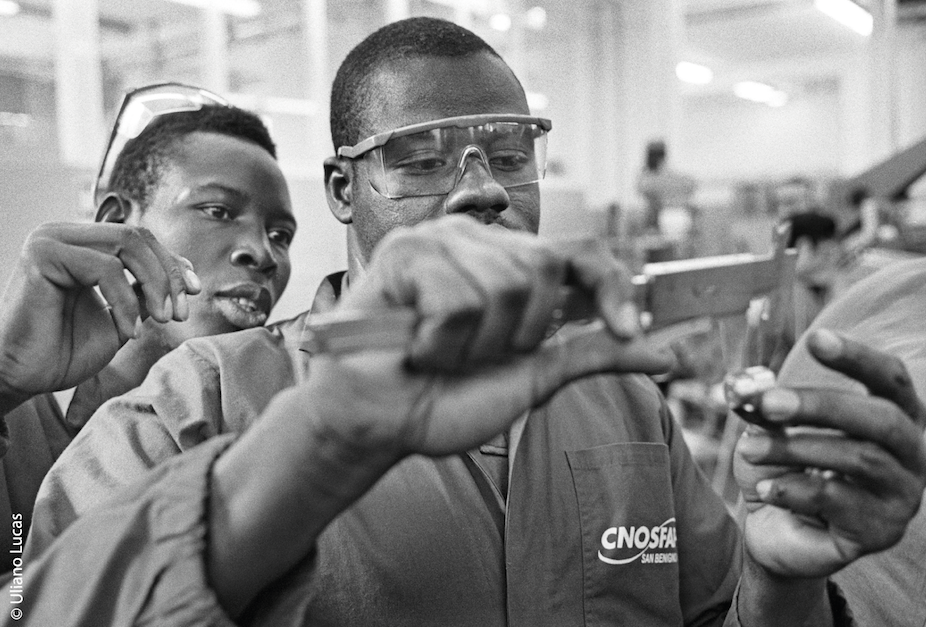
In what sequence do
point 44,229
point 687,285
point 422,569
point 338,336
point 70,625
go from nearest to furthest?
point 338,336 < point 70,625 < point 687,285 < point 422,569 < point 44,229

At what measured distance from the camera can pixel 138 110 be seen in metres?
1.73

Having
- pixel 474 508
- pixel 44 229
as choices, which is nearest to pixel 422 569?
pixel 474 508

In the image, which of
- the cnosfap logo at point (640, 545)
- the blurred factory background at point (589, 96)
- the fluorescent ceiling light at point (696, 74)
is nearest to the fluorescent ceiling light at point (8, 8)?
the blurred factory background at point (589, 96)

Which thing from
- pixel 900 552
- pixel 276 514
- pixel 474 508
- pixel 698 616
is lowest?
pixel 698 616

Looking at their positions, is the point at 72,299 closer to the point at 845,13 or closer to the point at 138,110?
the point at 138,110

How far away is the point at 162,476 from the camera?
2.55ft

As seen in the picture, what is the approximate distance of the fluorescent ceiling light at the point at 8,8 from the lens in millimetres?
6841

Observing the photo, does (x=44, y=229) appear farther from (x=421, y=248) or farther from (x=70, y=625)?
(x=421, y=248)

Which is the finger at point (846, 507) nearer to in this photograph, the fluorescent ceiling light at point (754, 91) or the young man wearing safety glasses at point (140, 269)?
the young man wearing safety glasses at point (140, 269)

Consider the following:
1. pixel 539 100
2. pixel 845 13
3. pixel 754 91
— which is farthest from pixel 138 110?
pixel 754 91

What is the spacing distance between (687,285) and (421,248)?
1.41 ft

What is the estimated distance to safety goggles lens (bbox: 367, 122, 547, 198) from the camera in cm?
121

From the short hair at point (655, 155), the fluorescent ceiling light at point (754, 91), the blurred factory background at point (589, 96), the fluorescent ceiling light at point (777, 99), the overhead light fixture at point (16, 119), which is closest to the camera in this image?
the blurred factory background at point (589, 96)

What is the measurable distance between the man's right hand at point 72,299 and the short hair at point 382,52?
1.22ft
